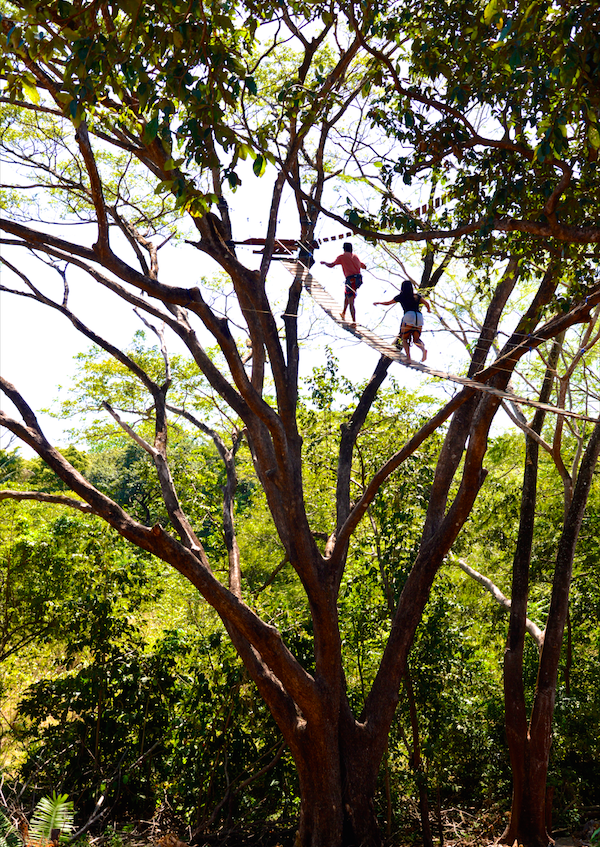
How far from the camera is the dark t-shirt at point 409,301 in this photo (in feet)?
20.0

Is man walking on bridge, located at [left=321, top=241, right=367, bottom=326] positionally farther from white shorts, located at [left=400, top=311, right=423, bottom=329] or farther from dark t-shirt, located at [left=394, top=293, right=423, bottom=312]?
white shorts, located at [left=400, top=311, right=423, bottom=329]

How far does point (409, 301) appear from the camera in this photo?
20.0 feet

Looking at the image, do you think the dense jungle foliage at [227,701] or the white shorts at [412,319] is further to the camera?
the dense jungle foliage at [227,701]

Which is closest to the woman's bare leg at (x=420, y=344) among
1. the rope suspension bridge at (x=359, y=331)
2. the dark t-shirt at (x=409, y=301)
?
the dark t-shirt at (x=409, y=301)

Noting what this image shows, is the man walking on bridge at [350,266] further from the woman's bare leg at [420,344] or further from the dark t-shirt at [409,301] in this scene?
the woman's bare leg at [420,344]

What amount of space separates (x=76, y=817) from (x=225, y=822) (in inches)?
54.7

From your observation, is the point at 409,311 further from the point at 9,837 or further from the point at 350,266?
the point at 9,837

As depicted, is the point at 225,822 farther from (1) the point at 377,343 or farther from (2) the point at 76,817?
(1) the point at 377,343

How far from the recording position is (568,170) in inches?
141

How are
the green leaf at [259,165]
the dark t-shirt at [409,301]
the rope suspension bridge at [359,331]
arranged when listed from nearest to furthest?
1. the green leaf at [259,165]
2. the rope suspension bridge at [359,331]
3. the dark t-shirt at [409,301]

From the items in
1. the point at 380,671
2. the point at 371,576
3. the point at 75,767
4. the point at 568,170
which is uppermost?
the point at 568,170

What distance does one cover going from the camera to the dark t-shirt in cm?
609

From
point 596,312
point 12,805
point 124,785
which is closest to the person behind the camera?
point 12,805

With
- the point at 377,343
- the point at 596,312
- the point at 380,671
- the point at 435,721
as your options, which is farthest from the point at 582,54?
the point at 435,721
